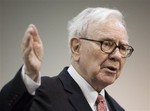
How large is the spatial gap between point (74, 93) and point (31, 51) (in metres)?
0.50

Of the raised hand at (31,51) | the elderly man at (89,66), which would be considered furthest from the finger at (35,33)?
the elderly man at (89,66)

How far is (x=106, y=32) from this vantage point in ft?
4.89

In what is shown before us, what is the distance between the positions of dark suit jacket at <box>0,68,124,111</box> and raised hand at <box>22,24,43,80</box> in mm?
50

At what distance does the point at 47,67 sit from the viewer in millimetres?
3100

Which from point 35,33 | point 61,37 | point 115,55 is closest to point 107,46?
point 115,55

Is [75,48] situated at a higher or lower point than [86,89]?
higher

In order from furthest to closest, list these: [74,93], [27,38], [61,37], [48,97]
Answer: [61,37]
[74,93]
[48,97]
[27,38]

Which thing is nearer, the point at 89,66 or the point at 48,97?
the point at 48,97

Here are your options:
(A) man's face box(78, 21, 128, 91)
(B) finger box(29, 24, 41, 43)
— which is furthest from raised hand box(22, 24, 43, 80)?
(A) man's face box(78, 21, 128, 91)

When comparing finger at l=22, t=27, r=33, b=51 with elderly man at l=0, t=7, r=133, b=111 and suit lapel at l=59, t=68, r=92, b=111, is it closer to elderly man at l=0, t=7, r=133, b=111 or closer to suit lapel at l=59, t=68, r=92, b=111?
elderly man at l=0, t=7, r=133, b=111

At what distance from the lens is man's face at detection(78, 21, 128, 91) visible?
1466 mm

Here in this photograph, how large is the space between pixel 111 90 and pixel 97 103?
1.62 m

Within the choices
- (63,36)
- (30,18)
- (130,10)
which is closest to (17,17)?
(30,18)

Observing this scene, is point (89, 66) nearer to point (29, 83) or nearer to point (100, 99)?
point (100, 99)
